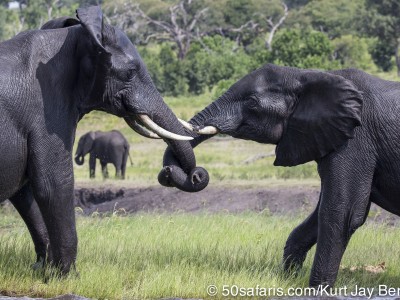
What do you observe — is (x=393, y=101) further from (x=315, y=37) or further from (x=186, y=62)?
(x=186, y=62)

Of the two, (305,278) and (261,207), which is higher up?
(305,278)

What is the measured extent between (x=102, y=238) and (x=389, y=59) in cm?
4869

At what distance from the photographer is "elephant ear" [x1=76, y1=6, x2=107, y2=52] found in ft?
23.4

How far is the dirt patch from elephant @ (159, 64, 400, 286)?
8017 mm

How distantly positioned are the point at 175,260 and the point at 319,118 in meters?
1.75

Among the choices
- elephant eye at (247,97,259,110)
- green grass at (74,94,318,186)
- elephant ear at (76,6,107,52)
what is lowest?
green grass at (74,94,318,186)

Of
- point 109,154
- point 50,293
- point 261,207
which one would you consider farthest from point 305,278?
point 109,154

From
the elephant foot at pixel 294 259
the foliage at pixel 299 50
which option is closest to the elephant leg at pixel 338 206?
the elephant foot at pixel 294 259

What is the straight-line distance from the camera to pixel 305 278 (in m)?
8.11

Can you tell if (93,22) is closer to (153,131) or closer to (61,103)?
(61,103)

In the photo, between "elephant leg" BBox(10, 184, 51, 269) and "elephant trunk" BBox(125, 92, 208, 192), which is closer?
"elephant trunk" BBox(125, 92, 208, 192)

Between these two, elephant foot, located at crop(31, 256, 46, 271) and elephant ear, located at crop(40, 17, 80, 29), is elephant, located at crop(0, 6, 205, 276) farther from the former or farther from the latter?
elephant ear, located at crop(40, 17, 80, 29)

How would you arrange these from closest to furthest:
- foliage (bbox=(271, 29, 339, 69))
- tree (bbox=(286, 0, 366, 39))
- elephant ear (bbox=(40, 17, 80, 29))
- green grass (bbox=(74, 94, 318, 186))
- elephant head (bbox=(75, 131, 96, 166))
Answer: elephant ear (bbox=(40, 17, 80, 29))
green grass (bbox=(74, 94, 318, 186))
elephant head (bbox=(75, 131, 96, 166))
foliage (bbox=(271, 29, 339, 69))
tree (bbox=(286, 0, 366, 39))

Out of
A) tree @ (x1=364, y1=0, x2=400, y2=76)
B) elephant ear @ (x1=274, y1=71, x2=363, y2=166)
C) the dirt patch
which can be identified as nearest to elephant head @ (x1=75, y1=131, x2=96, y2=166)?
the dirt patch
